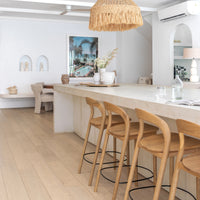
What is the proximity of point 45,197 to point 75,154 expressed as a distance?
1426mm

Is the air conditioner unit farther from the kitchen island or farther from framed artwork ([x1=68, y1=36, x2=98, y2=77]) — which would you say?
framed artwork ([x1=68, y1=36, x2=98, y2=77])

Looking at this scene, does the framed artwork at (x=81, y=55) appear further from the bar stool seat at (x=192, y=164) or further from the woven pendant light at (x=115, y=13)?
the bar stool seat at (x=192, y=164)

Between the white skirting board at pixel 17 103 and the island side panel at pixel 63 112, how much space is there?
433 centimetres

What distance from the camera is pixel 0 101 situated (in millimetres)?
9258

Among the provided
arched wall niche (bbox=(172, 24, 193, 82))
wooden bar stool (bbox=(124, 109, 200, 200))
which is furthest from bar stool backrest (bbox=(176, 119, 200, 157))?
arched wall niche (bbox=(172, 24, 193, 82))

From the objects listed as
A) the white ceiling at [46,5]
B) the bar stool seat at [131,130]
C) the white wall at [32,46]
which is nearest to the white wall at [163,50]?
the white ceiling at [46,5]

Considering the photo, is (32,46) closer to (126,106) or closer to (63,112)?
(63,112)

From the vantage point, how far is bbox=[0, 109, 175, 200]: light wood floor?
2.77 m

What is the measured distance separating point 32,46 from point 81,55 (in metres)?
1.66

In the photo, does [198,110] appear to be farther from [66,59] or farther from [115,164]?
[66,59]

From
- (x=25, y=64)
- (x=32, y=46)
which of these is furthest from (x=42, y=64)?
(x=32, y=46)

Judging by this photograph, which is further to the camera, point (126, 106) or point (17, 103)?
point (17, 103)

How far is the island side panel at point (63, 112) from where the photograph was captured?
18.1ft

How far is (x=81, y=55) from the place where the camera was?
393 inches
